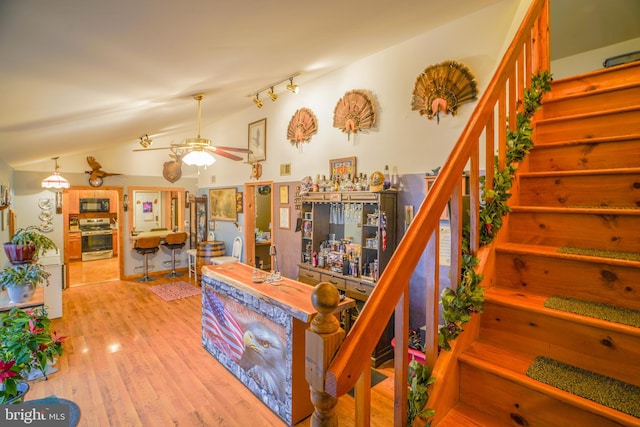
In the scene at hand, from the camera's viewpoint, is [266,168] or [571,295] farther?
[266,168]

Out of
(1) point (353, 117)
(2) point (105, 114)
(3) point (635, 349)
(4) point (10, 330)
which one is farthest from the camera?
(1) point (353, 117)

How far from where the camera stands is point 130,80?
243 centimetres

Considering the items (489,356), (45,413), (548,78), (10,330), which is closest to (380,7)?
(548,78)

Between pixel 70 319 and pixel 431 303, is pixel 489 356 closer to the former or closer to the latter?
pixel 431 303

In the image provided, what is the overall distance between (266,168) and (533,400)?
5149 millimetres

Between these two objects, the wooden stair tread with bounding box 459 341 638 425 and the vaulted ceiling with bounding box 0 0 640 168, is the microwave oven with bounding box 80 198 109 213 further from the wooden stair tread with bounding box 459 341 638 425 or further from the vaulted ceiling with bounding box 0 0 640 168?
the wooden stair tread with bounding box 459 341 638 425

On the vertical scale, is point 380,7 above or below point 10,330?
above

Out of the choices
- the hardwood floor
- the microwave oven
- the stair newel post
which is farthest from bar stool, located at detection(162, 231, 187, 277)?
the stair newel post

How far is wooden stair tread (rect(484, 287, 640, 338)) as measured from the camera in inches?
43.0

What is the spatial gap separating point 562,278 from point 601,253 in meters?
0.20

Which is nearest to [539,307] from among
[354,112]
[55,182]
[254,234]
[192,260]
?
[354,112]

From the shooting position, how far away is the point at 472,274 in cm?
138

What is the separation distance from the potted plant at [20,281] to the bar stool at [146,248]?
3.31 m

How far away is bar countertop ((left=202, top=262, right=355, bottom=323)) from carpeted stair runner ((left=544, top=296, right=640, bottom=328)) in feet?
4.77
